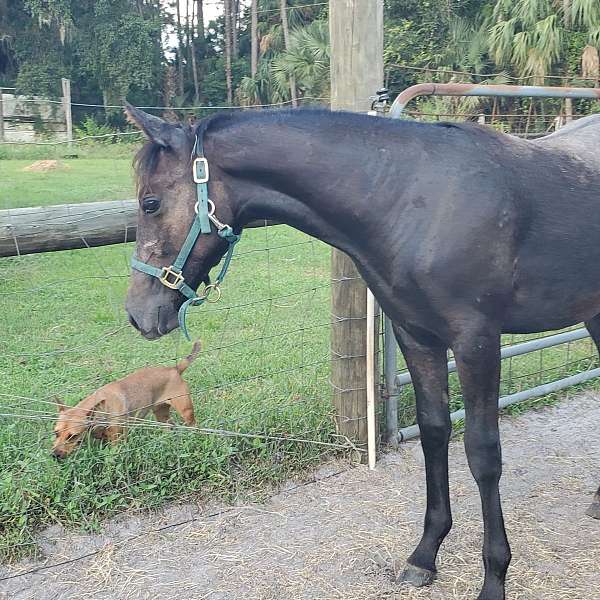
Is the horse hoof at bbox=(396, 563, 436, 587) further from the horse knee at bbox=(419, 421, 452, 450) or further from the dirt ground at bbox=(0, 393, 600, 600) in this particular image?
the horse knee at bbox=(419, 421, 452, 450)

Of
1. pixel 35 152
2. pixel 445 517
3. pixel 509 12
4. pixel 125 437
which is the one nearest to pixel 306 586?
pixel 445 517

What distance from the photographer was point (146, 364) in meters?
4.28

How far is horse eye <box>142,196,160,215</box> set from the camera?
2.08 m

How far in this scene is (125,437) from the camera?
3.11m

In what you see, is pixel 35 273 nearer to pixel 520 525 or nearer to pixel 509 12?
pixel 520 525

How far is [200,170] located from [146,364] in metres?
2.46

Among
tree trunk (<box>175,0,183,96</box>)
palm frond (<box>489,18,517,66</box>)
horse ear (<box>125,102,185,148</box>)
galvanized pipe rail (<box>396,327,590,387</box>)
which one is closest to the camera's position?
horse ear (<box>125,102,185,148</box>)

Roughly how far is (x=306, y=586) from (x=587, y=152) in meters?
1.98

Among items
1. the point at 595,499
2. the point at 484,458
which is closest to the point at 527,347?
the point at 595,499

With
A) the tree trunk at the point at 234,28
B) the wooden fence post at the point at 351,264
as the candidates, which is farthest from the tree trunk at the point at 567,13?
the tree trunk at the point at 234,28

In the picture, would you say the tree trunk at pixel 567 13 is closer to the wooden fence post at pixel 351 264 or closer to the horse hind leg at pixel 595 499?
the wooden fence post at pixel 351 264

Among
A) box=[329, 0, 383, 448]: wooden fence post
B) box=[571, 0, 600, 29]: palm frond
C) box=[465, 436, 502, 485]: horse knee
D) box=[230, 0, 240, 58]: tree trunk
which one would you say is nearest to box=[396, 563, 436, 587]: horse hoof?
box=[465, 436, 502, 485]: horse knee

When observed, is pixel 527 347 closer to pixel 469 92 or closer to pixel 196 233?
pixel 469 92

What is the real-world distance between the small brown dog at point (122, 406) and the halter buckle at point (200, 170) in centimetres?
143
